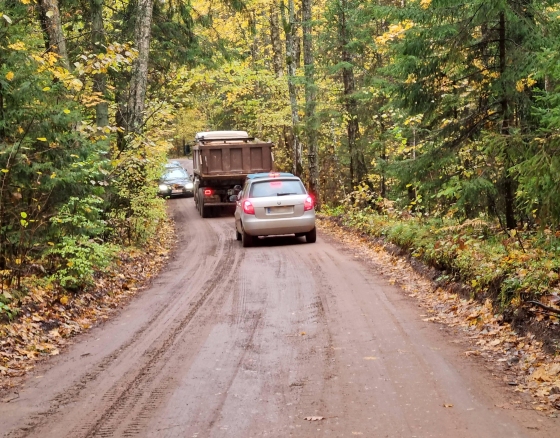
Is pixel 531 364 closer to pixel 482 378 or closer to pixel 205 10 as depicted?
pixel 482 378

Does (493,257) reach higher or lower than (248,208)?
lower

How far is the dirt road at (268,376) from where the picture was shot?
5.23 meters

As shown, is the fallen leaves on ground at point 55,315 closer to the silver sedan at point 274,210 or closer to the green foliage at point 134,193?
the green foliage at point 134,193

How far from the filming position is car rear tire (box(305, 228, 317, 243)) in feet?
57.1

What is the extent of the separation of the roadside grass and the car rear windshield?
288 centimetres

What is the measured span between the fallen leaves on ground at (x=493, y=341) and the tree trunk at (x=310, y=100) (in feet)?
39.4

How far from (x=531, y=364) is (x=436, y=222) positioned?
7.78m

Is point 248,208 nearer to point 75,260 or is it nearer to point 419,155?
point 419,155

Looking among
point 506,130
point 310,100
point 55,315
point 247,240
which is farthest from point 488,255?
point 310,100

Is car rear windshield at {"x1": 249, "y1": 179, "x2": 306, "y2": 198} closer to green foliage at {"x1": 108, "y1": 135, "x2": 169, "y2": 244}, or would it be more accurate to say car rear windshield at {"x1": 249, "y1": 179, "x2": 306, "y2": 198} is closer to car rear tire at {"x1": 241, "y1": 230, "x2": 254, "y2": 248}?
car rear tire at {"x1": 241, "y1": 230, "x2": 254, "y2": 248}

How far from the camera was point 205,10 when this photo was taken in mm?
37406

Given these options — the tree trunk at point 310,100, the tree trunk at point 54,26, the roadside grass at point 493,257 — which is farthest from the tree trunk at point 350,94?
the tree trunk at point 54,26

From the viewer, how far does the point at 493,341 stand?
296 inches

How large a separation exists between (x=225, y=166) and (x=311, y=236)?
30.6 ft
